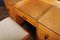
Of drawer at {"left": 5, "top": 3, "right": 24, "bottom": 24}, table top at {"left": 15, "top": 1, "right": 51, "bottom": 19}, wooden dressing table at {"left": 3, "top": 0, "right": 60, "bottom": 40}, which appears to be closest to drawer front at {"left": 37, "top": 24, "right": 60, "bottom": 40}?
wooden dressing table at {"left": 3, "top": 0, "right": 60, "bottom": 40}

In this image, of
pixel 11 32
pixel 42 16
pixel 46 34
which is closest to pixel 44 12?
pixel 42 16

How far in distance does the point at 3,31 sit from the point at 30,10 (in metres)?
0.48

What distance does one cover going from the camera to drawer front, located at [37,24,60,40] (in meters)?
1.16

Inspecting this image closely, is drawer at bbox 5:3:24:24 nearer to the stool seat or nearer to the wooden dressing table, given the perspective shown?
the wooden dressing table

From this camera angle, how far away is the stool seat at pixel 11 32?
1.17 m

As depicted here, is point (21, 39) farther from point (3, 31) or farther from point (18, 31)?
point (3, 31)

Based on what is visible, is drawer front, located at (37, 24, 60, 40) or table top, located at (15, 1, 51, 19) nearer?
drawer front, located at (37, 24, 60, 40)

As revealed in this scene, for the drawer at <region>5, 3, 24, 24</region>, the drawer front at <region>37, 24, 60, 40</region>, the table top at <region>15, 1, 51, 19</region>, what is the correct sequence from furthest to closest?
1. the drawer at <region>5, 3, 24, 24</region>
2. the table top at <region>15, 1, 51, 19</region>
3. the drawer front at <region>37, 24, 60, 40</region>

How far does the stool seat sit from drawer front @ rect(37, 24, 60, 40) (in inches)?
8.1

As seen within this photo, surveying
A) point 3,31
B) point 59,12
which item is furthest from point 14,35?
point 59,12

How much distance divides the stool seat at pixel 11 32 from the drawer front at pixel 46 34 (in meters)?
0.20

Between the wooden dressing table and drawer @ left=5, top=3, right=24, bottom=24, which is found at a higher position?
the wooden dressing table

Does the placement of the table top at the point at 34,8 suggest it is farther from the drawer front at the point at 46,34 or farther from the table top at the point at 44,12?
the drawer front at the point at 46,34

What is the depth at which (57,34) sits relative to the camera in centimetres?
114
